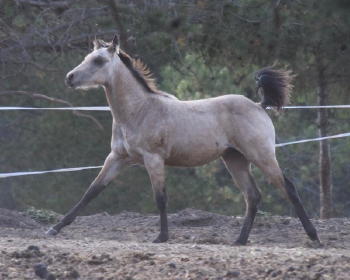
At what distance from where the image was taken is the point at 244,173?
10164mm

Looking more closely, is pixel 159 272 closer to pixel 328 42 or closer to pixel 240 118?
pixel 240 118

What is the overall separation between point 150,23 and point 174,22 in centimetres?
52

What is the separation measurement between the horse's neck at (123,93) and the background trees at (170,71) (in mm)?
2213

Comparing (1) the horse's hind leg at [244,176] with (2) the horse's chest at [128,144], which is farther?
(1) the horse's hind leg at [244,176]

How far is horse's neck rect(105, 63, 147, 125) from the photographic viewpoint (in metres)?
9.97

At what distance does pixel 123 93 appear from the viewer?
1009cm

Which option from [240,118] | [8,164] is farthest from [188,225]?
[8,164]

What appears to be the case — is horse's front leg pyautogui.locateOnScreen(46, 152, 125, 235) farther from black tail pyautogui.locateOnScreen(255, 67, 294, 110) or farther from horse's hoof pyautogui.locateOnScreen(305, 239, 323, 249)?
horse's hoof pyautogui.locateOnScreen(305, 239, 323, 249)

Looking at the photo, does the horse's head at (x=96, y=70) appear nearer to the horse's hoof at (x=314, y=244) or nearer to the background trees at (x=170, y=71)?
the background trees at (x=170, y=71)

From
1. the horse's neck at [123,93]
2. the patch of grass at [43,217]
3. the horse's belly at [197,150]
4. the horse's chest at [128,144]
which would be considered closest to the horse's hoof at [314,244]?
the horse's belly at [197,150]

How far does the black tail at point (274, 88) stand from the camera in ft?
33.9

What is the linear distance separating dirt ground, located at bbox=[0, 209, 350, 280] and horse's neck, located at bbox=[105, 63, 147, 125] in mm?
1347

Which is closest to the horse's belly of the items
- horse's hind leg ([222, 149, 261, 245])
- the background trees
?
horse's hind leg ([222, 149, 261, 245])

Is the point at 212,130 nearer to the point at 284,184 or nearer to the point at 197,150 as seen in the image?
the point at 197,150
